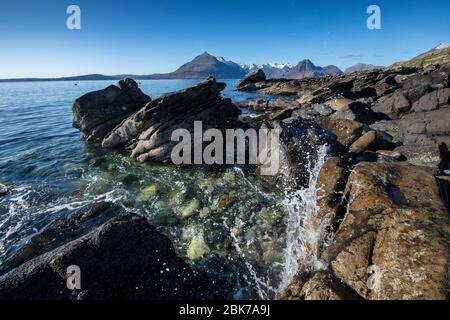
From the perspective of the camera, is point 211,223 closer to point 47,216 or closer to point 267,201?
point 267,201

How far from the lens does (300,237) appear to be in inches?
416

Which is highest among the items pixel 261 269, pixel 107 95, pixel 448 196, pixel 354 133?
pixel 107 95

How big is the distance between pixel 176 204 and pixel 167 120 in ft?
33.7

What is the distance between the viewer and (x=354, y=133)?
1727cm

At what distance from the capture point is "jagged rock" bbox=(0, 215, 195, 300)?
680 cm

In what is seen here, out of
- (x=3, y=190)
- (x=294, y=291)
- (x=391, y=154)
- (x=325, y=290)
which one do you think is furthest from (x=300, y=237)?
(x=3, y=190)

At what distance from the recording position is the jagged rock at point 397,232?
5770 millimetres

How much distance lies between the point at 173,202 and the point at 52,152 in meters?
19.5

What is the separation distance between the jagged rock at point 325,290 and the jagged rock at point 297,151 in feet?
27.3

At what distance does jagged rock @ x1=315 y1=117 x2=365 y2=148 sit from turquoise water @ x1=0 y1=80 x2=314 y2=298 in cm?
619

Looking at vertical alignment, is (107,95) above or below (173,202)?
above

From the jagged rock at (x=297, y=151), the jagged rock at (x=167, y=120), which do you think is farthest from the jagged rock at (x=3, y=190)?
the jagged rock at (x=297, y=151)

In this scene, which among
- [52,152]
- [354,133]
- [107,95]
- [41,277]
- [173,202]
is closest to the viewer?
[41,277]

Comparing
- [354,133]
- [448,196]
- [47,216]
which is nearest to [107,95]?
[47,216]
